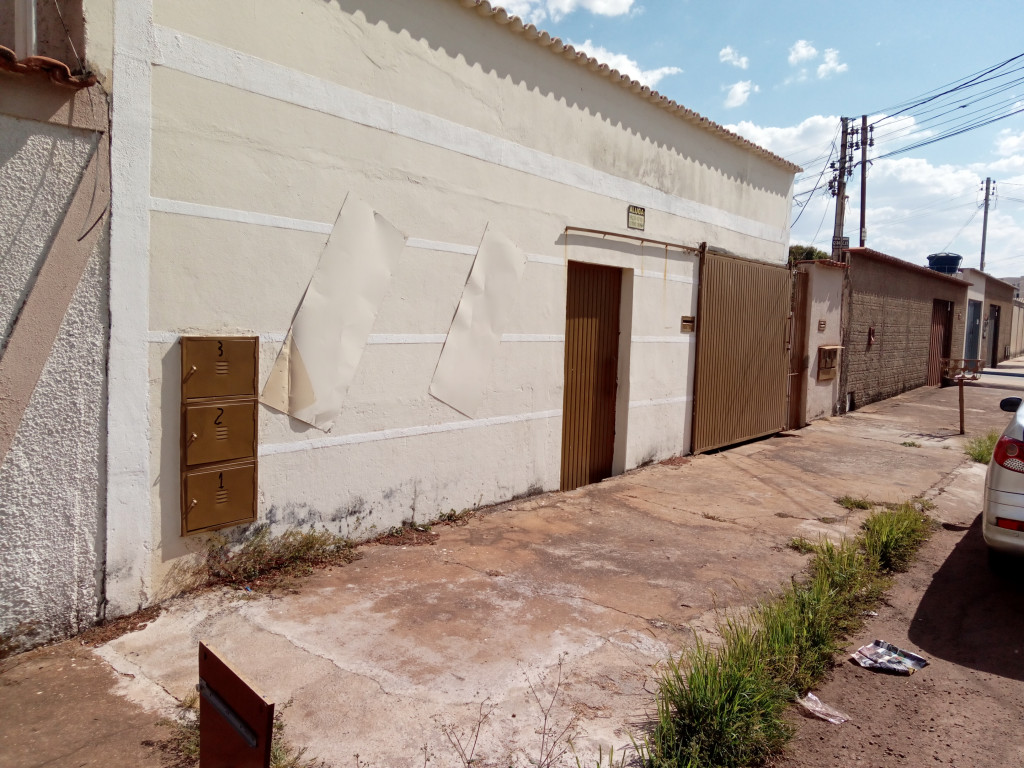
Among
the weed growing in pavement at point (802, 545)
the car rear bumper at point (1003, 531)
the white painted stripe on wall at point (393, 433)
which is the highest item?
the white painted stripe on wall at point (393, 433)

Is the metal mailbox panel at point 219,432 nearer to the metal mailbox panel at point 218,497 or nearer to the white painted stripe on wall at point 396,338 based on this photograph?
the metal mailbox panel at point 218,497

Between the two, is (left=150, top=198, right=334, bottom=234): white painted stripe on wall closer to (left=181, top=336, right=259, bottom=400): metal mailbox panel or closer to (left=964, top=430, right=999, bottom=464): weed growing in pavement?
(left=181, top=336, right=259, bottom=400): metal mailbox panel

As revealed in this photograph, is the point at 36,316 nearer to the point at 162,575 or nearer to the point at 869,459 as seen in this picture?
the point at 162,575

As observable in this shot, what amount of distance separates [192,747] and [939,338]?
21965 mm

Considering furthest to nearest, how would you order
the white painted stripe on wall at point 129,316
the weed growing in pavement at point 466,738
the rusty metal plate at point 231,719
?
the white painted stripe on wall at point 129,316 < the weed growing in pavement at point 466,738 < the rusty metal plate at point 231,719

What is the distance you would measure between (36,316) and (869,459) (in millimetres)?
9339

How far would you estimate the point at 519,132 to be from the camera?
6191 mm

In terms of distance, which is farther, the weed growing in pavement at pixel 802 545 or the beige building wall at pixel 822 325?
the beige building wall at pixel 822 325

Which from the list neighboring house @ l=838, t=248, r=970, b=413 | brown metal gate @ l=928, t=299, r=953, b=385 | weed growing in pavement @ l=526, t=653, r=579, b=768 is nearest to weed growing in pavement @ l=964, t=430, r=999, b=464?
neighboring house @ l=838, t=248, r=970, b=413

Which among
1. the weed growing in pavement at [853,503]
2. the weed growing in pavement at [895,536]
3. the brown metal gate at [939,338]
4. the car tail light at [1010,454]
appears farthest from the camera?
the brown metal gate at [939,338]

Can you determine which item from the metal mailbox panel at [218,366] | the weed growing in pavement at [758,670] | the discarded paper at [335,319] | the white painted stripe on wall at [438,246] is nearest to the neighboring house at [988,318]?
the weed growing in pavement at [758,670]

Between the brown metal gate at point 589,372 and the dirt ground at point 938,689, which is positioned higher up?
the brown metal gate at point 589,372

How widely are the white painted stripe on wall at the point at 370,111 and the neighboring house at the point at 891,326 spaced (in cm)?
752

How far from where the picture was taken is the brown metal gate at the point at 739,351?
904 centimetres
